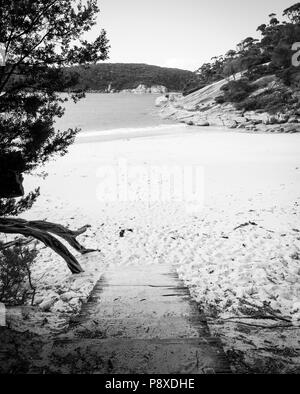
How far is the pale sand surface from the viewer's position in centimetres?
469

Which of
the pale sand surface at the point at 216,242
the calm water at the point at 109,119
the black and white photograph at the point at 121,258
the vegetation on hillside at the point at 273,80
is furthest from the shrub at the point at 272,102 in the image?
the black and white photograph at the point at 121,258

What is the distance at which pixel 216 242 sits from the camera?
334 inches

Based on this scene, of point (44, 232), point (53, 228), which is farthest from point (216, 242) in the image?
point (44, 232)

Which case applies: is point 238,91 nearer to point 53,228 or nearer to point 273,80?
point 273,80

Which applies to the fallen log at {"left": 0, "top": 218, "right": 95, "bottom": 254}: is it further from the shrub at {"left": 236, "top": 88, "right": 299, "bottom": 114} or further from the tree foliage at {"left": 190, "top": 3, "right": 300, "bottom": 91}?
the tree foliage at {"left": 190, "top": 3, "right": 300, "bottom": 91}

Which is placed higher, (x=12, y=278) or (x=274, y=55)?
(x=274, y=55)

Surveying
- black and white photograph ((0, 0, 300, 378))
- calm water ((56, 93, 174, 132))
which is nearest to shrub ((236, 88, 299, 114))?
calm water ((56, 93, 174, 132))

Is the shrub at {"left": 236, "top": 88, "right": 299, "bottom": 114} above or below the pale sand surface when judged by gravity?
above

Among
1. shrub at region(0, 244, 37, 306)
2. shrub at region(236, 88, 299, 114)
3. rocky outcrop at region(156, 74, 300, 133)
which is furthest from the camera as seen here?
shrub at region(236, 88, 299, 114)

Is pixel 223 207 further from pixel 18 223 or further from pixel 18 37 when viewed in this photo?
pixel 18 37

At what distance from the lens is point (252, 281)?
619 cm

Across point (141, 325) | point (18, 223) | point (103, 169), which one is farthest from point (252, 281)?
point (103, 169)
